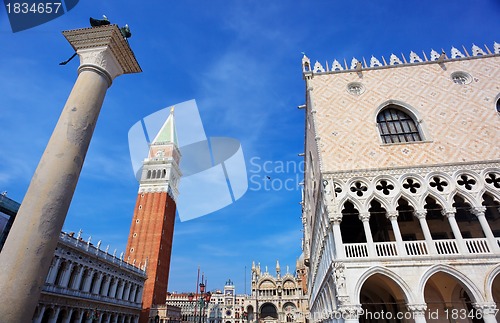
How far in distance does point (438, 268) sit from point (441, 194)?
9.77 ft

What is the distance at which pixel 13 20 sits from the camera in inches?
206

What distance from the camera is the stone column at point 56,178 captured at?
3650 mm

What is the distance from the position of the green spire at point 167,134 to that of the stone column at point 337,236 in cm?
4848

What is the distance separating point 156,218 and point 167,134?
18.8 meters

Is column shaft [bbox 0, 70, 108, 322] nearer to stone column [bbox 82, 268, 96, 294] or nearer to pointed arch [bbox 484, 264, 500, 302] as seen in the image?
pointed arch [bbox 484, 264, 500, 302]

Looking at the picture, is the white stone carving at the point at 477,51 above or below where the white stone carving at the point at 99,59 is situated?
above

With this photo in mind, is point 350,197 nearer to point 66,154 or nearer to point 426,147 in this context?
point 426,147

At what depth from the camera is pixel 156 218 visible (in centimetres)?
4506

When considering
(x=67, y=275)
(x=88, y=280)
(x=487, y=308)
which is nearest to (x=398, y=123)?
(x=487, y=308)

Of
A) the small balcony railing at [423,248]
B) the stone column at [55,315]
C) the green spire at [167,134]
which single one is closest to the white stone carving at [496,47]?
the small balcony railing at [423,248]

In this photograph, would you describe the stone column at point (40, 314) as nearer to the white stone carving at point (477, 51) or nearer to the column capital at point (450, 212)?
the column capital at point (450, 212)

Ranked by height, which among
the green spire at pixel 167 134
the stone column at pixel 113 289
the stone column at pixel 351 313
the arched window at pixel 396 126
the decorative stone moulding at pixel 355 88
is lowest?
the stone column at pixel 351 313

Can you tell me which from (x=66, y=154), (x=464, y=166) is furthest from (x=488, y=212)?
(x=66, y=154)

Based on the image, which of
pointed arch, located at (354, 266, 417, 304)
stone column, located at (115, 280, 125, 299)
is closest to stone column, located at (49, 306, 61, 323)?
stone column, located at (115, 280, 125, 299)
